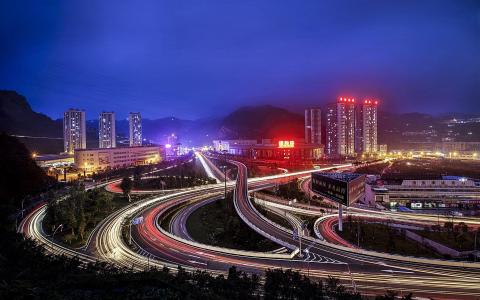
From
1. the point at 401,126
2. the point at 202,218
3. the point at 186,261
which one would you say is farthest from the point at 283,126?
the point at 186,261

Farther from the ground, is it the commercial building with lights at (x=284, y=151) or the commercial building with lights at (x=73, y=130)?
the commercial building with lights at (x=73, y=130)

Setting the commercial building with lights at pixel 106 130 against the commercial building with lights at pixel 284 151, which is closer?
the commercial building with lights at pixel 284 151

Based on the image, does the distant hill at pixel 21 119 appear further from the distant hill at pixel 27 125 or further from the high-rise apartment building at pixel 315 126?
the high-rise apartment building at pixel 315 126

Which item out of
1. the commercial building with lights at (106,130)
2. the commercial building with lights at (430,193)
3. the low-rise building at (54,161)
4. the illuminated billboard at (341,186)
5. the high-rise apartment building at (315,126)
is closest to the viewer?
the illuminated billboard at (341,186)

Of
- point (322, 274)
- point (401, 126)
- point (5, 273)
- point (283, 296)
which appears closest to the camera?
point (283, 296)

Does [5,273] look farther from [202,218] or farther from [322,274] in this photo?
[202,218]

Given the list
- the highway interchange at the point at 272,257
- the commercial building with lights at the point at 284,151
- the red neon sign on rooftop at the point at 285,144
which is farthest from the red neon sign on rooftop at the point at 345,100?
the highway interchange at the point at 272,257
